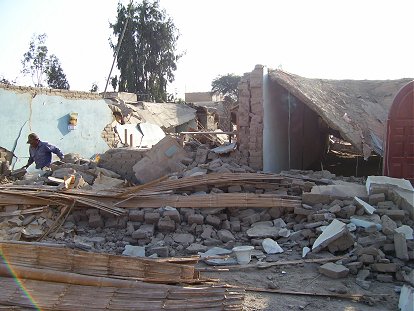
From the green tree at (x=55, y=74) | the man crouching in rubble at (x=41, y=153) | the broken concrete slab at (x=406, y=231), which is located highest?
the green tree at (x=55, y=74)

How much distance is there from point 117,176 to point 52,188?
A: 2.81 meters

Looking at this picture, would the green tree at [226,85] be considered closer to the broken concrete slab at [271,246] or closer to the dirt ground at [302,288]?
the broken concrete slab at [271,246]

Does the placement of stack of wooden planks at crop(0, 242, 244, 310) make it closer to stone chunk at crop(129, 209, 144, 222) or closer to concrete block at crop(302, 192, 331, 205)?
stone chunk at crop(129, 209, 144, 222)

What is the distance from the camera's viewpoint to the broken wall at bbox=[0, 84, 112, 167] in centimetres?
1151

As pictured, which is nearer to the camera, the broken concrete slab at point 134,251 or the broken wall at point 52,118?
the broken concrete slab at point 134,251

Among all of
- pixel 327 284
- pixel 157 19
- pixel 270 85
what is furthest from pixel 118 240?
pixel 157 19

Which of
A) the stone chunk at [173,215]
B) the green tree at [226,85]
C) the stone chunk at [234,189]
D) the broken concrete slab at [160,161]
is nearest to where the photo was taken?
the stone chunk at [173,215]

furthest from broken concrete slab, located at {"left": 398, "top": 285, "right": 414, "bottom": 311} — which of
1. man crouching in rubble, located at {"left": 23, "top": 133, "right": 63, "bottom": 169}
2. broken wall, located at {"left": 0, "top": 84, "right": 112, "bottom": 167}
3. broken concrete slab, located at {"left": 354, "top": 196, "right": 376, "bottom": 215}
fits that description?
broken wall, located at {"left": 0, "top": 84, "right": 112, "bottom": 167}

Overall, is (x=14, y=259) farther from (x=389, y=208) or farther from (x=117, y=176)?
(x=117, y=176)

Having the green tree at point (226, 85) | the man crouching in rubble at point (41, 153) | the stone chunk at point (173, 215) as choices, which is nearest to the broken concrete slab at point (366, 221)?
the stone chunk at point (173, 215)

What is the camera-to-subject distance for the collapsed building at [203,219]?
3318 mm

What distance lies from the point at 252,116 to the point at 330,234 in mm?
3711

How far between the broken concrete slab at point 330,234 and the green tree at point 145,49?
27.7m

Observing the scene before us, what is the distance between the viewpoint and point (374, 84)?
12.2m
